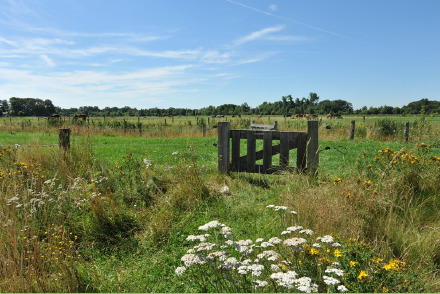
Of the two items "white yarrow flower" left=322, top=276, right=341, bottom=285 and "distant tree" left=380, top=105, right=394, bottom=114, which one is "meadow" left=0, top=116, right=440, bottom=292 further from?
"distant tree" left=380, top=105, right=394, bottom=114

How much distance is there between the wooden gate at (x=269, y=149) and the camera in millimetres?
6238

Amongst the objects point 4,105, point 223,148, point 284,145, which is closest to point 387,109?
point 284,145

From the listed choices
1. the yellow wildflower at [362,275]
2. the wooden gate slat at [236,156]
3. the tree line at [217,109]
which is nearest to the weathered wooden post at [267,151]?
the wooden gate slat at [236,156]

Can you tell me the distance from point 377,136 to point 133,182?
15.3 meters

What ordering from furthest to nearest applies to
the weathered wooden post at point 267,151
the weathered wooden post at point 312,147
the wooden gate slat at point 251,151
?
the wooden gate slat at point 251,151, the weathered wooden post at point 267,151, the weathered wooden post at point 312,147

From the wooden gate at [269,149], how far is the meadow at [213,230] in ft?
1.16

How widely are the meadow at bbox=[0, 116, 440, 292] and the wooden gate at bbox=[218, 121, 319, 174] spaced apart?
35 centimetres

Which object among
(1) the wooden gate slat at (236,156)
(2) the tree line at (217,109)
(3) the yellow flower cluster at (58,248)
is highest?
(2) the tree line at (217,109)

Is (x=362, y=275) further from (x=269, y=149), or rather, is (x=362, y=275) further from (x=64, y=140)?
(x=64, y=140)

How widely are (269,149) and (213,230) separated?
3.37 metres

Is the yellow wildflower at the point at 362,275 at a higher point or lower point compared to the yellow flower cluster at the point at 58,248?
higher

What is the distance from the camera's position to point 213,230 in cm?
350

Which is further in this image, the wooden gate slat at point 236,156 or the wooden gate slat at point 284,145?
the wooden gate slat at point 236,156

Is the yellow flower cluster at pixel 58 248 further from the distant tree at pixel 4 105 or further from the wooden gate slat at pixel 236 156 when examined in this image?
the distant tree at pixel 4 105
